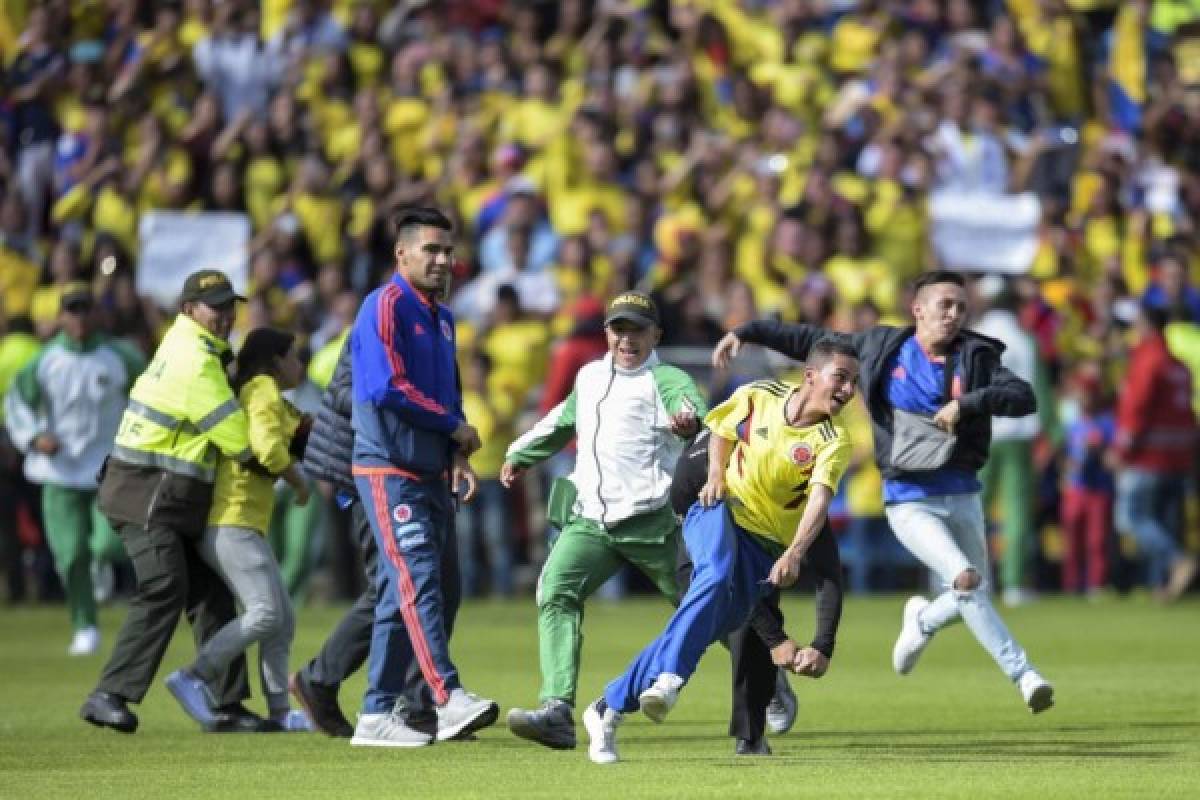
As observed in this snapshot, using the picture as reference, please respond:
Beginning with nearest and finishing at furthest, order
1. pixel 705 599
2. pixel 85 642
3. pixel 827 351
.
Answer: pixel 705 599 → pixel 827 351 → pixel 85 642

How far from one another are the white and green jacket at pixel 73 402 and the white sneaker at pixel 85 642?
103 centimetres

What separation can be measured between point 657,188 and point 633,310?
13527 millimetres

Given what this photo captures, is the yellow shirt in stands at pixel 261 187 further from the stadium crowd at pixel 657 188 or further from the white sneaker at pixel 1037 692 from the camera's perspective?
the white sneaker at pixel 1037 692

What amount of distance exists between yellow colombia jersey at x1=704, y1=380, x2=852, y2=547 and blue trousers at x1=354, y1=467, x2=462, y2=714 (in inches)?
59.0

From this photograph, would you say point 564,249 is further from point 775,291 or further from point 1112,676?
point 1112,676

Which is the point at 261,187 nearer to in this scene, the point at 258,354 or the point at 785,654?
the point at 258,354

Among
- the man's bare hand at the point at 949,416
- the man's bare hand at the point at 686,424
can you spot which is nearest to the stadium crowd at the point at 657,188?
the man's bare hand at the point at 949,416

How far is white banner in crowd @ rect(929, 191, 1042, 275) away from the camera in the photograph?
24.4m

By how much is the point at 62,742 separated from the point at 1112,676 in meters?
6.75

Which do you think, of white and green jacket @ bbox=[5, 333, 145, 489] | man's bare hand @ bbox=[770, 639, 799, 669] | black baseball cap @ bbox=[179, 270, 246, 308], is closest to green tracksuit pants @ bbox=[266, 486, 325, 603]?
white and green jacket @ bbox=[5, 333, 145, 489]

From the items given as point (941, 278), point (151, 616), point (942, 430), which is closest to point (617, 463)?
point (942, 430)

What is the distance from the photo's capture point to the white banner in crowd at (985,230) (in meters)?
24.4

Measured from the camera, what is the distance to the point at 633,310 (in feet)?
39.6

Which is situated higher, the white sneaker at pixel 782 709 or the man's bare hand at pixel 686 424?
the man's bare hand at pixel 686 424
